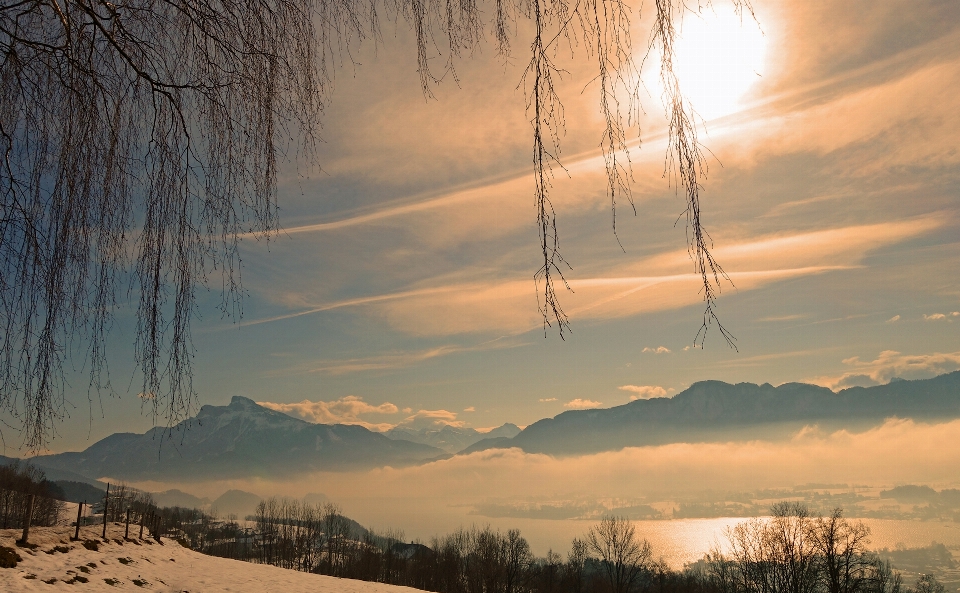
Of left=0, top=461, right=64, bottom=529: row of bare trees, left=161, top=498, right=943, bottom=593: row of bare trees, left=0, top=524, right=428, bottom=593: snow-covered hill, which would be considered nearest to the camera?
left=0, top=524, right=428, bottom=593: snow-covered hill

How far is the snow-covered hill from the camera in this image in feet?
55.5

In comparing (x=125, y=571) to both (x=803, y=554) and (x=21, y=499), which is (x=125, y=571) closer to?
(x=803, y=554)

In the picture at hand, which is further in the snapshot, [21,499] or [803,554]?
[21,499]

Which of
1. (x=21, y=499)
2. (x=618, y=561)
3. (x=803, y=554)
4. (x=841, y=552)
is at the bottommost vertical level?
(x=618, y=561)

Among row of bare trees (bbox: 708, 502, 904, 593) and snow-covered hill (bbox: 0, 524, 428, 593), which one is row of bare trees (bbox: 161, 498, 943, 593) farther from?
snow-covered hill (bbox: 0, 524, 428, 593)

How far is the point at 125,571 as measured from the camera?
21.5 m

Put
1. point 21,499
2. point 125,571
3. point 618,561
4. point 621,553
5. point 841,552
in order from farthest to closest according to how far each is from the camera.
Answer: point 621,553 → point 618,561 → point 21,499 → point 841,552 → point 125,571

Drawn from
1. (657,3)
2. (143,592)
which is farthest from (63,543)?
(657,3)

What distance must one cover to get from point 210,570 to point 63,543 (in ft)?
20.3

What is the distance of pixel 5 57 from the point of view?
8.33ft

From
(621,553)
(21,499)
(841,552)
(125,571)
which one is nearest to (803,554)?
(841,552)

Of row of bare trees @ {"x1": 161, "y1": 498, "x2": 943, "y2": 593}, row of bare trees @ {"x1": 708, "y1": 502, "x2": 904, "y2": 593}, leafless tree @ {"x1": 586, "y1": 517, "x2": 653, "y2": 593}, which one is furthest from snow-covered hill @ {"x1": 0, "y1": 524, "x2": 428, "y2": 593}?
leafless tree @ {"x1": 586, "y1": 517, "x2": 653, "y2": 593}

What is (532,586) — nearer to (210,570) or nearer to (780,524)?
(780,524)

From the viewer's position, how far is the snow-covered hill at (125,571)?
16923 mm
